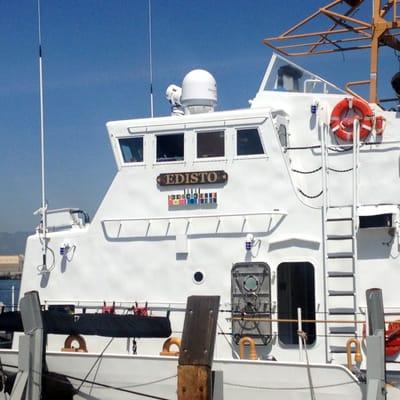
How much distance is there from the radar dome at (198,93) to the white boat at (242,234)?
1.0 inches

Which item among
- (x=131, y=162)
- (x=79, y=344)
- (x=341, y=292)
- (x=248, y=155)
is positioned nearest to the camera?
(x=341, y=292)

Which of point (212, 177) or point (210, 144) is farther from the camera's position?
point (210, 144)

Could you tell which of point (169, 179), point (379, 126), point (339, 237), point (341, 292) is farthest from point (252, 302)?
point (379, 126)

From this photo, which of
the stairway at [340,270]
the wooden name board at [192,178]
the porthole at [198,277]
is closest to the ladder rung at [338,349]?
the stairway at [340,270]

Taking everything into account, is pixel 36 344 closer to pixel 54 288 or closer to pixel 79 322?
pixel 79 322

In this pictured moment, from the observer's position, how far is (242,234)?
48.9 ft

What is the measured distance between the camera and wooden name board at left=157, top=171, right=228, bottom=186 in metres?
15.2

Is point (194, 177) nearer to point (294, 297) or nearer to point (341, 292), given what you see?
point (294, 297)

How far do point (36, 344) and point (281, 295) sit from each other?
14.6 feet

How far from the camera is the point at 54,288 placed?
16.2 meters

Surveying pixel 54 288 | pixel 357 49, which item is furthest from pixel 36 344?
pixel 357 49

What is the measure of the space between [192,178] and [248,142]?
3.91 ft

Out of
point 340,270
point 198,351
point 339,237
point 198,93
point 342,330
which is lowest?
point 198,351

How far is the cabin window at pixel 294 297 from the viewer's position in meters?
14.8
